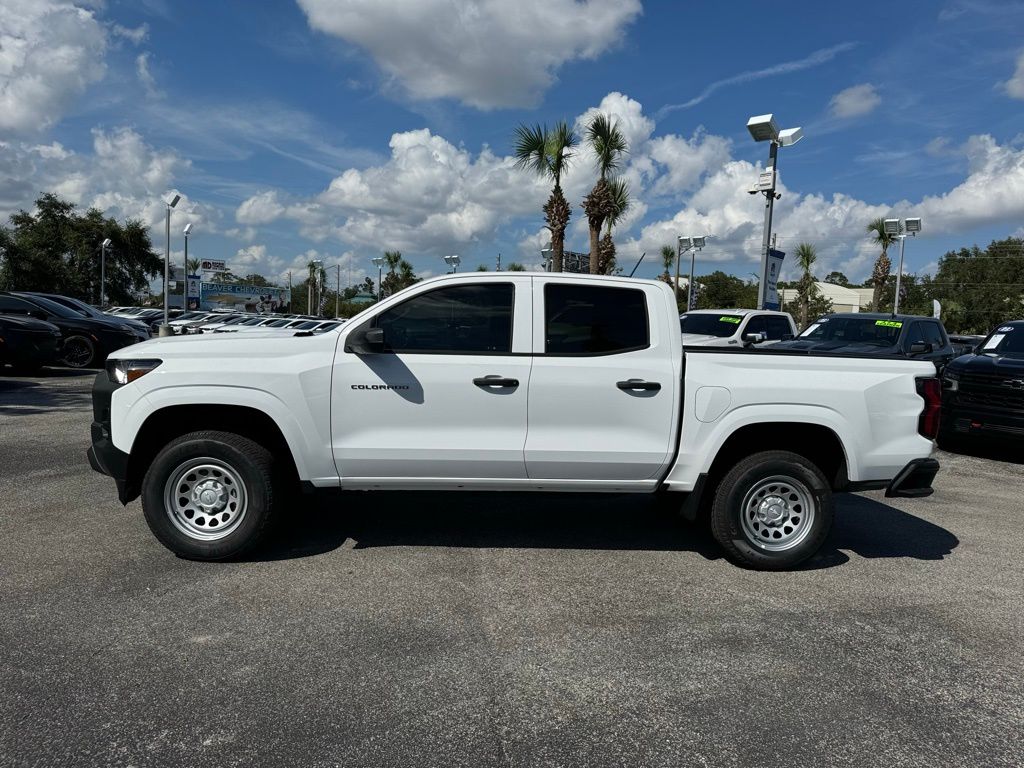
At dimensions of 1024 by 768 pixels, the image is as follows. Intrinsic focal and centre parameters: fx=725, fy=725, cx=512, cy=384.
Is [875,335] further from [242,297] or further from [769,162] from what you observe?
[242,297]

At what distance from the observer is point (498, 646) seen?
363 centimetres

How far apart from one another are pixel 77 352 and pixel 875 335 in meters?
15.8

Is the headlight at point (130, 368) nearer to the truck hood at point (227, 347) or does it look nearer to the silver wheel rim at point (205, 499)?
the truck hood at point (227, 347)

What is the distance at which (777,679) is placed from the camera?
3387mm

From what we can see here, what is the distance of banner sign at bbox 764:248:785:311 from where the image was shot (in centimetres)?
1614

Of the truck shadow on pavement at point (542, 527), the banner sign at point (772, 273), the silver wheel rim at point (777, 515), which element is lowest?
the truck shadow on pavement at point (542, 527)

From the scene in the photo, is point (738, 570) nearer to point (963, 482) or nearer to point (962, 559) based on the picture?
point (962, 559)

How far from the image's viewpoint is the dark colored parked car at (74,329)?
49.8ft

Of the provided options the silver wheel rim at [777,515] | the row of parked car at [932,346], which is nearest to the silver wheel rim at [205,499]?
the silver wheel rim at [777,515]

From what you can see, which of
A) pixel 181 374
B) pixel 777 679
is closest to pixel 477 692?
pixel 777 679

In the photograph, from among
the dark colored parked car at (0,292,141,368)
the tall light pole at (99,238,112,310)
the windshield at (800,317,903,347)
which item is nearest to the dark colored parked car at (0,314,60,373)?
the dark colored parked car at (0,292,141,368)

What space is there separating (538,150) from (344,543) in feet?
59.0

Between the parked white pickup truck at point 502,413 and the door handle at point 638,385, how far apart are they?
1 cm

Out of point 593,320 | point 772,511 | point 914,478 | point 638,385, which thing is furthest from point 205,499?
point 914,478
